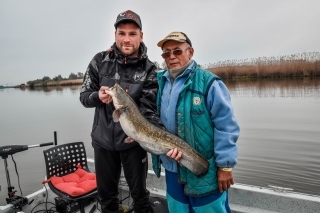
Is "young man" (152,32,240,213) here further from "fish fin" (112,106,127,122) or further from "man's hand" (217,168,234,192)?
"fish fin" (112,106,127,122)

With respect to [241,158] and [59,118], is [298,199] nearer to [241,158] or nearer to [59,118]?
[241,158]

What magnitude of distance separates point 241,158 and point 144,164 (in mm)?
5572

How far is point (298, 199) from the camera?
3.12m

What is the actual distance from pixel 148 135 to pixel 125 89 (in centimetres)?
67

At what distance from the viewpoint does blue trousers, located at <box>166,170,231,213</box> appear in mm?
2465

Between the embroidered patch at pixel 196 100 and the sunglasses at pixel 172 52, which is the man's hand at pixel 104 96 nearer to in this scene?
the sunglasses at pixel 172 52

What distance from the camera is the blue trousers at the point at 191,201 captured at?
246 centimetres

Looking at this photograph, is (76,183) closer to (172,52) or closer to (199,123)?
(199,123)

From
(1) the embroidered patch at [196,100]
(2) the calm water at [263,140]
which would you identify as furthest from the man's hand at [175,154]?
(2) the calm water at [263,140]

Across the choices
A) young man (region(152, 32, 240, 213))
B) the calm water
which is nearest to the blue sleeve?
young man (region(152, 32, 240, 213))

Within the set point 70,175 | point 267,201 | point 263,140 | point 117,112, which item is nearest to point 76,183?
point 70,175

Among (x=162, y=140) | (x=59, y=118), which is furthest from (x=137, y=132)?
(x=59, y=118)

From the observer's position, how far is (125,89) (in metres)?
2.99

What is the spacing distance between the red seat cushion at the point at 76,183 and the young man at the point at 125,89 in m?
0.39
